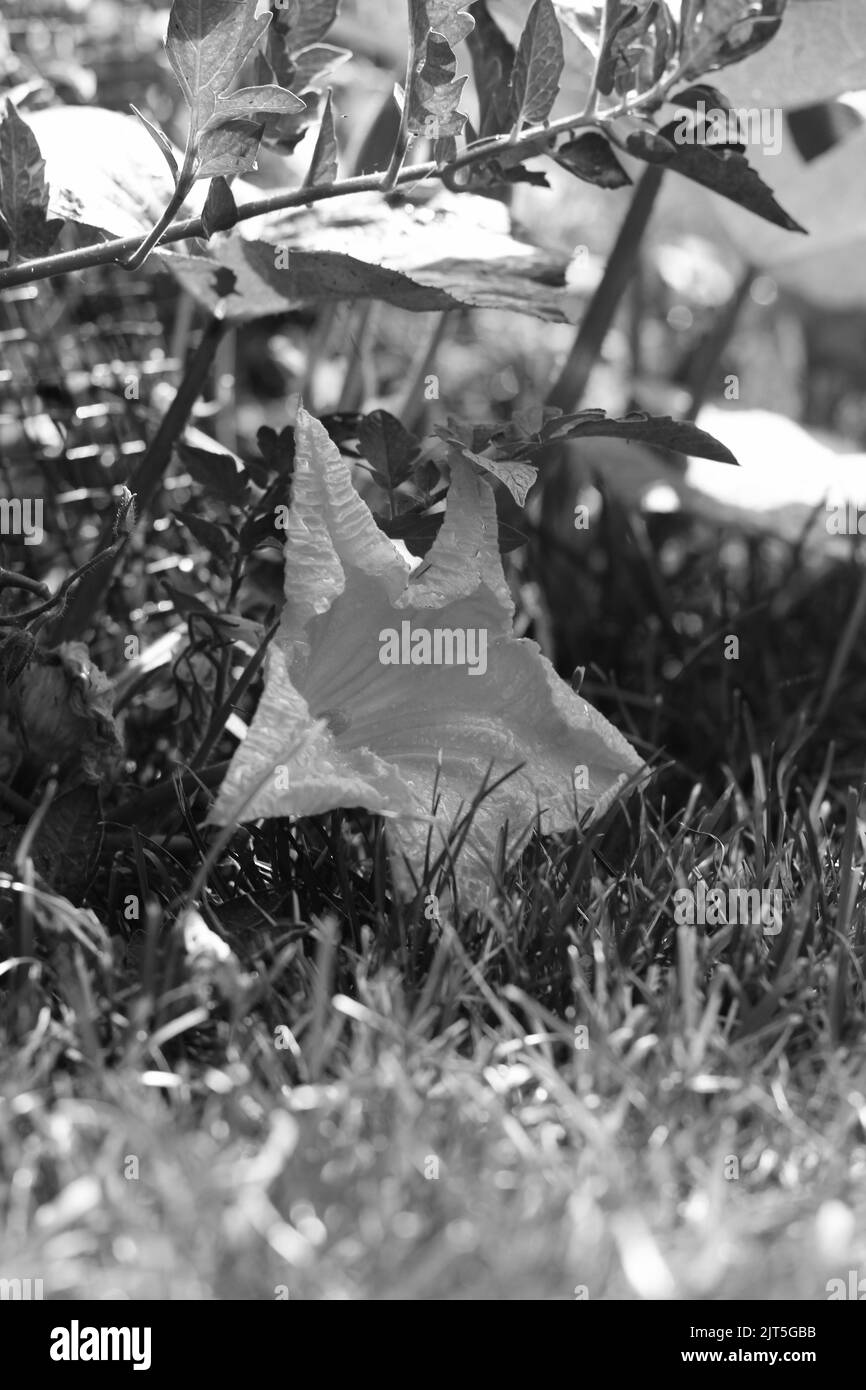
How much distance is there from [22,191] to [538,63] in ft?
1.21

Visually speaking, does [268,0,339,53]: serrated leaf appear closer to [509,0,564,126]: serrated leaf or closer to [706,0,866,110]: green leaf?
[509,0,564,126]: serrated leaf

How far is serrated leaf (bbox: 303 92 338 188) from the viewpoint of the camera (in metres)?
1.00

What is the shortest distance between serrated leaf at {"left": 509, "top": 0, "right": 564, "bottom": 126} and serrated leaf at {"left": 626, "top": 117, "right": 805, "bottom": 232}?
0.26 ft

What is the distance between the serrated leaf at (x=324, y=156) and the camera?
3.28 ft

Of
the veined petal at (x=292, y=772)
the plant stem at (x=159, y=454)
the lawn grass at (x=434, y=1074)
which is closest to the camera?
the lawn grass at (x=434, y=1074)

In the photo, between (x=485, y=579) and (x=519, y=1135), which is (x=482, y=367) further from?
(x=519, y=1135)

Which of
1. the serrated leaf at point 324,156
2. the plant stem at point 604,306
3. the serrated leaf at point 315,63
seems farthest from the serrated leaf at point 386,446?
the plant stem at point 604,306

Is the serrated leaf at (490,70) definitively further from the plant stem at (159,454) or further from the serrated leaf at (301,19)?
the plant stem at (159,454)

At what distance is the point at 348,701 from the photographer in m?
1.01

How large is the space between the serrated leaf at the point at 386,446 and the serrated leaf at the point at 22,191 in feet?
0.86

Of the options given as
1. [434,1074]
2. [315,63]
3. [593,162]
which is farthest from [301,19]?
[434,1074]

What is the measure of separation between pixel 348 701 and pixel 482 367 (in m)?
2.11

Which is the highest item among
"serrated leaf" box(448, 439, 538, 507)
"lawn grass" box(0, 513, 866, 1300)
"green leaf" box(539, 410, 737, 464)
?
"green leaf" box(539, 410, 737, 464)

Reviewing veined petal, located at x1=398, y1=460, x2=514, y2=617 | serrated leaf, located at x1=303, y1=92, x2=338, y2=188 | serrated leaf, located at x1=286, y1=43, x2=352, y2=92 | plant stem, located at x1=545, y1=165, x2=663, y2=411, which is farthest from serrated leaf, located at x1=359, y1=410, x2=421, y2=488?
plant stem, located at x1=545, y1=165, x2=663, y2=411
